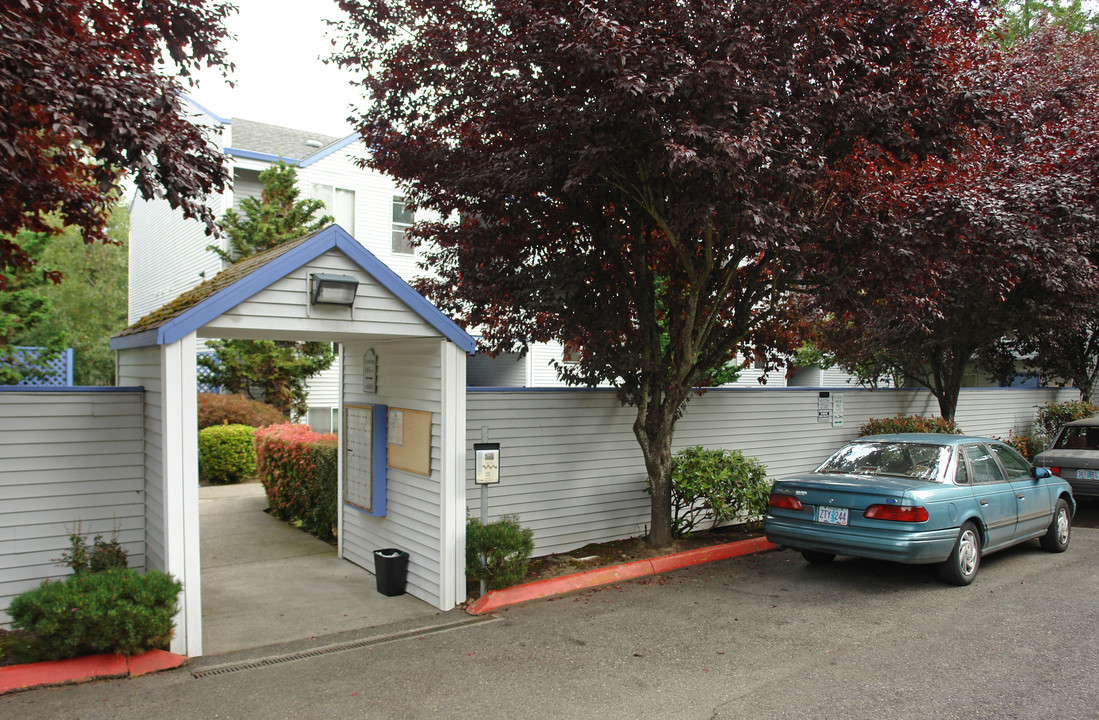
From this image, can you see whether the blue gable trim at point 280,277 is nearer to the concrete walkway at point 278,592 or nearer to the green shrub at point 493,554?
the green shrub at point 493,554

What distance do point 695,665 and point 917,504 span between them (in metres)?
3.07

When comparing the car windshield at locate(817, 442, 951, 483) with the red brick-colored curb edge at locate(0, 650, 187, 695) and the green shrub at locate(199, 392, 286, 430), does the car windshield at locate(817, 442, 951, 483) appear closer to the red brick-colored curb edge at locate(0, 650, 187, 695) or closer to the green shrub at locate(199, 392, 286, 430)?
the red brick-colored curb edge at locate(0, 650, 187, 695)

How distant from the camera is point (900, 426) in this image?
527 inches

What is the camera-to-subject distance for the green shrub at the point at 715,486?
9.13m

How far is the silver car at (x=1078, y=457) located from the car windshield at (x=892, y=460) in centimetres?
519

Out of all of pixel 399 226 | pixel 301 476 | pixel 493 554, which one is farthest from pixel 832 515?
pixel 399 226

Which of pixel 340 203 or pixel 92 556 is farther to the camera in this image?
pixel 340 203

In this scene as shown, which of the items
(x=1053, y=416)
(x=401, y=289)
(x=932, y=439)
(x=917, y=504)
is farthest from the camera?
(x=1053, y=416)

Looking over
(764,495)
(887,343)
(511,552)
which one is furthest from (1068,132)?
(511,552)

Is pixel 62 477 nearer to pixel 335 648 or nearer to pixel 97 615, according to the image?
pixel 97 615

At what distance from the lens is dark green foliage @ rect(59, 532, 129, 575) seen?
629cm

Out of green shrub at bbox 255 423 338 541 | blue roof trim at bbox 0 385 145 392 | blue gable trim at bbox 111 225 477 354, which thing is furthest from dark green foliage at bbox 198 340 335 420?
blue roof trim at bbox 0 385 145 392

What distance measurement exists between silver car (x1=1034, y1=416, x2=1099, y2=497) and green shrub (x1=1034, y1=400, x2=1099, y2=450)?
657cm

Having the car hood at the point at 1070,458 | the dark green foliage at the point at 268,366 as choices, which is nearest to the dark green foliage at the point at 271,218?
the dark green foliage at the point at 268,366
